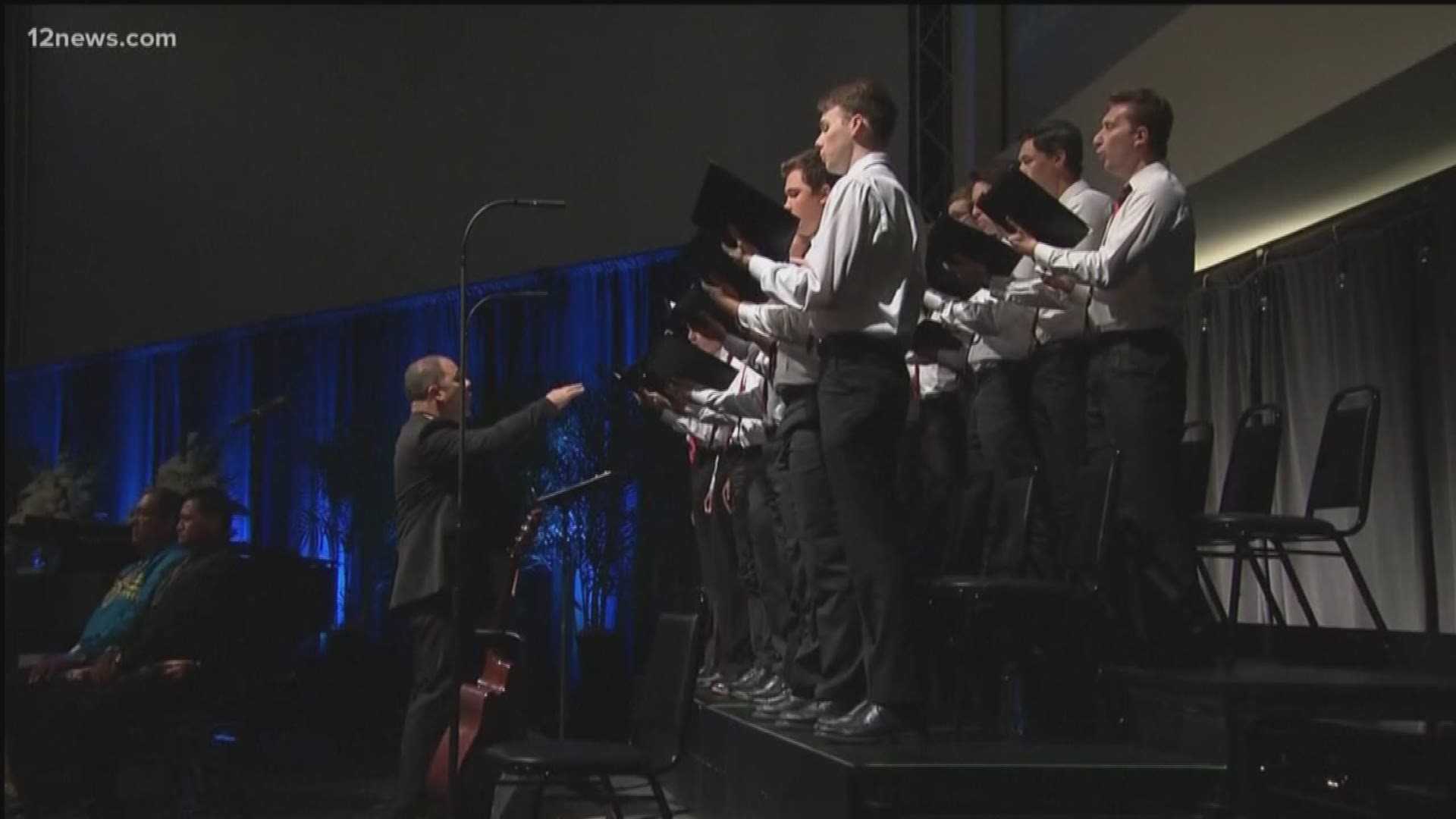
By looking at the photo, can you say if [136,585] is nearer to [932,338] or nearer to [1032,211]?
[932,338]

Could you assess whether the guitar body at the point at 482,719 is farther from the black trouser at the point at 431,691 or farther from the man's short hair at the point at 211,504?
the man's short hair at the point at 211,504

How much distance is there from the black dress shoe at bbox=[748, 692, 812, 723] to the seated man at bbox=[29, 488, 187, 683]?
2.33m

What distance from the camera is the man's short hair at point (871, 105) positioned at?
3.42 metres

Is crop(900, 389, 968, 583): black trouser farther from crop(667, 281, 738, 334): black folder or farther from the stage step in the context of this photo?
the stage step

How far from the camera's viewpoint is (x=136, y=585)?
5137 millimetres

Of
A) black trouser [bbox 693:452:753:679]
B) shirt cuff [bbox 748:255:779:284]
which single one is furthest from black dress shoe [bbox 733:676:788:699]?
shirt cuff [bbox 748:255:779:284]

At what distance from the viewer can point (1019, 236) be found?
12.1 ft

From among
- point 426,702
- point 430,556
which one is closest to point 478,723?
point 426,702

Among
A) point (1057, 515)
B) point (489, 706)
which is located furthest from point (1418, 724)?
point (489, 706)

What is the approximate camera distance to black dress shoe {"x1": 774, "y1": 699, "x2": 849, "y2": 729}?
3330mm

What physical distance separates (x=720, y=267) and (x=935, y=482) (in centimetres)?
110

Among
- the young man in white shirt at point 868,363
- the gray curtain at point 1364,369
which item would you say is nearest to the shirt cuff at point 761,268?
the young man in white shirt at point 868,363

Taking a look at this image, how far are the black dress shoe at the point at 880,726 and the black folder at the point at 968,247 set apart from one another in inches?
46.6

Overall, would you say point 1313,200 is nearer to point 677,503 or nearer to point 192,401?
point 677,503
